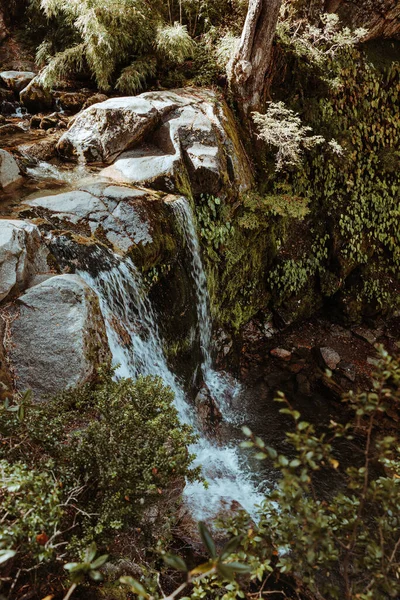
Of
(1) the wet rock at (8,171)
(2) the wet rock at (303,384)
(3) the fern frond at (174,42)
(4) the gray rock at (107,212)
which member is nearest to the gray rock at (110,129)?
(1) the wet rock at (8,171)

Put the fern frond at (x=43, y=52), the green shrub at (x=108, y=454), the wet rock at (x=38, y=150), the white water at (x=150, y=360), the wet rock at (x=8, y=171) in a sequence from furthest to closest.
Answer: the fern frond at (x=43, y=52) → the wet rock at (x=38, y=150) → the wet rock at (x=8, y=171) → the white water at (x=150, y=360) → the green shrub at (x=108, y=454)

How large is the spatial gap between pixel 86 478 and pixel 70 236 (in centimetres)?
300

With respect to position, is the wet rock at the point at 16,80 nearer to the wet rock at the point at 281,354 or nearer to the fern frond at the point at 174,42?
the fern frond at the point at 174,42

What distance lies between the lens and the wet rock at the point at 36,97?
7.95 m

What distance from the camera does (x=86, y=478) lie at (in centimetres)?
225

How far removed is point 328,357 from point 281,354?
3.19ft

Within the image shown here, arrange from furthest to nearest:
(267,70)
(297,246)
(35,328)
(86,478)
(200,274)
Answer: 1. (297,246)
2. (267,70)
3. (200,274)
4. (35,328)
5. (86,478)

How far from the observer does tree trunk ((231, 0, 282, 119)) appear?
6.27m

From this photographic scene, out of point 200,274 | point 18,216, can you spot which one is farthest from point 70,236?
point 200,274

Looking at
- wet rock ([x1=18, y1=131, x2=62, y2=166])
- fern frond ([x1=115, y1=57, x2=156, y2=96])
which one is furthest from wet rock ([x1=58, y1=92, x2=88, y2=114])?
wet rock ([x1=18, y1=131, x2=62, y2=166])

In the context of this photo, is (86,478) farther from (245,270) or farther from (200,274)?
(245,270)

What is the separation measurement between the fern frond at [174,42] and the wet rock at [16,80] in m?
3.44

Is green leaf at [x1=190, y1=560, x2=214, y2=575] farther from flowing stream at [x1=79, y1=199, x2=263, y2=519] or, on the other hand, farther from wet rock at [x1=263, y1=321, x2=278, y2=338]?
wet rock at [x1=263, y1=321, x2=278, y2=338]

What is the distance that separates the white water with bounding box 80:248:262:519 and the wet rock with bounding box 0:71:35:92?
670cm
